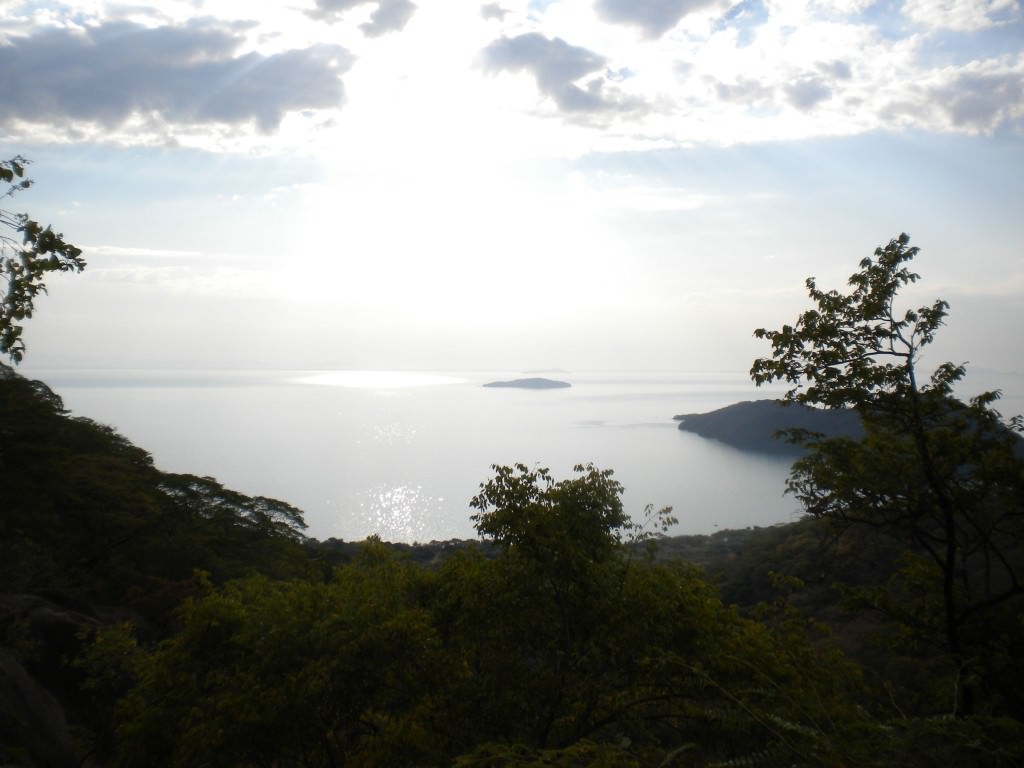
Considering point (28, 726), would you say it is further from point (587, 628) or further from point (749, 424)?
point (749, 424)

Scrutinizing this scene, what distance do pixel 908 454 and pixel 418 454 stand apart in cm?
6824

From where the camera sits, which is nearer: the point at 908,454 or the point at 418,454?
the point at 908,454

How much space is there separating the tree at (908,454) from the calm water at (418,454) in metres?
23.8

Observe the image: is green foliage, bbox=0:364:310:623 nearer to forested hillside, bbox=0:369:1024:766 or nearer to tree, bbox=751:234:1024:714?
forested hillside, bbox=0:369:1024:766

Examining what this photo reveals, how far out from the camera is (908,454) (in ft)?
22.8

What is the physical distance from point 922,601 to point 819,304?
3155mm

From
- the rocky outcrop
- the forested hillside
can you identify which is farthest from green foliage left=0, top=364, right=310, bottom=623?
the forested hillside

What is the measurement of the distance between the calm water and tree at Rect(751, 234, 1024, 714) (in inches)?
937

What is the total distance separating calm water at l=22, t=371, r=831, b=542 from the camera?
53.4 m

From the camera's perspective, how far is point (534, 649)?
6574mm

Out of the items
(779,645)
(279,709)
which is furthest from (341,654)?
(779,645)

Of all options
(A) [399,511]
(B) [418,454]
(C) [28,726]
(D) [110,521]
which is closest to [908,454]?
(C) [28,726]

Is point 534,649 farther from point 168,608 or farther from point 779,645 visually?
point 168,608

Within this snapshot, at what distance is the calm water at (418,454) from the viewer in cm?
5344
